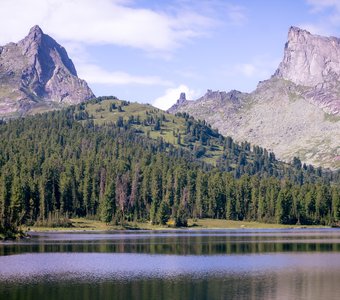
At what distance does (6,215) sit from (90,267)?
73863 millimetres

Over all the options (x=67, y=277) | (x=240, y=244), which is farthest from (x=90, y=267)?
(x=240, y=244)

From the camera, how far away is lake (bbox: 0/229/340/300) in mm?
75113

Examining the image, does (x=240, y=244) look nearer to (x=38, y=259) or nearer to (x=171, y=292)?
(x=38, y=259)

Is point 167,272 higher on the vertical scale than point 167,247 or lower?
lower

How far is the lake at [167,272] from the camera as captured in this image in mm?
75113

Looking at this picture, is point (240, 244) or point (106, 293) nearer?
point (106, 293)

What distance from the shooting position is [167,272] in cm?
9450

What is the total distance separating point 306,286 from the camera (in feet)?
Result: 262

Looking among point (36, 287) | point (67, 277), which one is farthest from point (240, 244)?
point (36, 287)

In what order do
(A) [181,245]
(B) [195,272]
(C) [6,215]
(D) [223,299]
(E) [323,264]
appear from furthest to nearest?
1. (C) [6,215]
2. (A) [181,245]
3. (E) [323,264]
4. (B) [195,272]
5. (D) [223,299]

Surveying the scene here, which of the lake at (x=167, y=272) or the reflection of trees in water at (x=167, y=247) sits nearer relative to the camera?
the lake at (x=167, y=272)

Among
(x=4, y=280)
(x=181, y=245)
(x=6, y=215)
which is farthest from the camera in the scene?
(x=6, y=215)

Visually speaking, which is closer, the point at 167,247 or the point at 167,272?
the point at 167,272

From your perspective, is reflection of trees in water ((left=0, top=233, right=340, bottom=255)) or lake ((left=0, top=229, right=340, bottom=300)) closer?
lake ((left=0, top=229, right=340, bottom=300))
